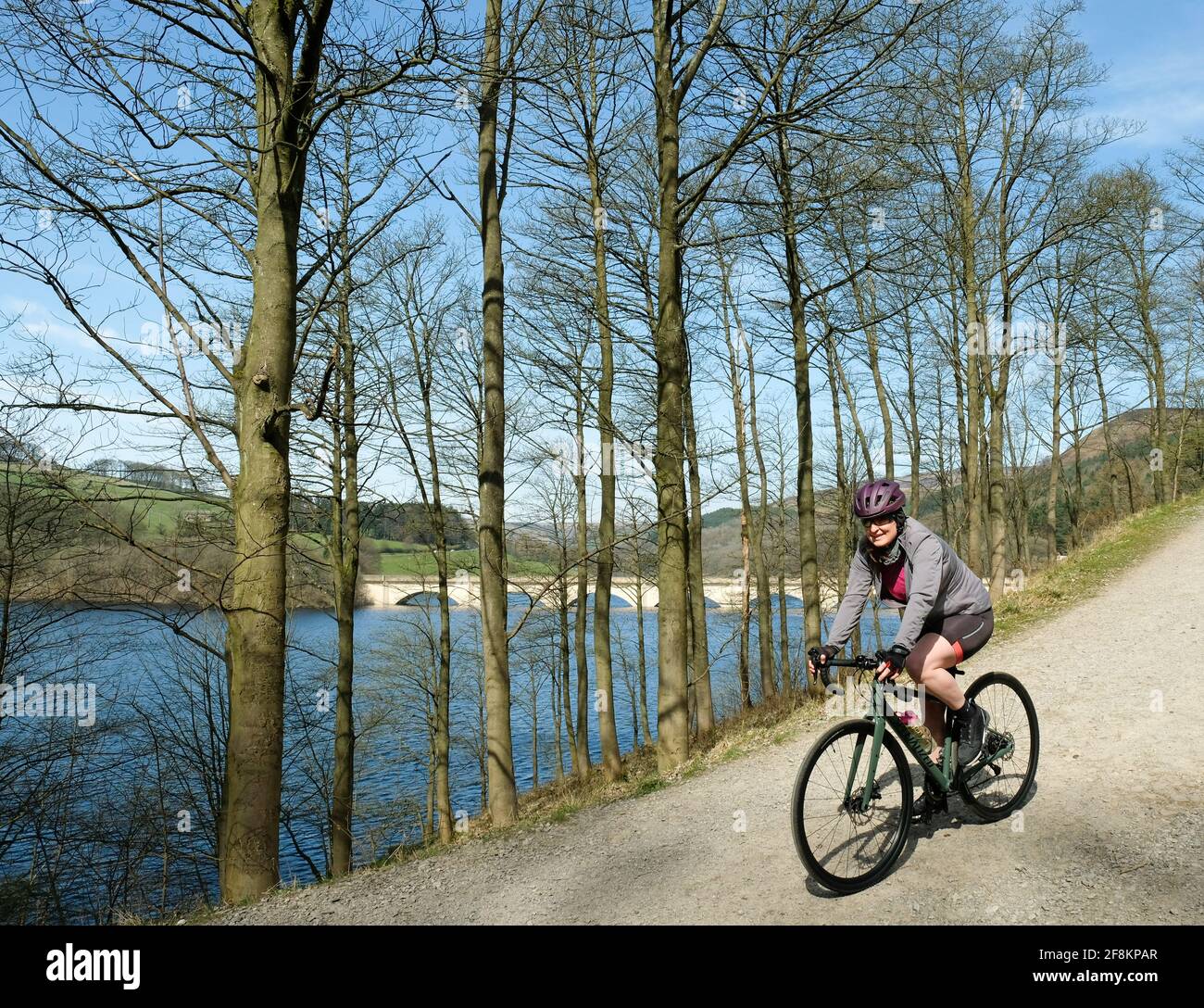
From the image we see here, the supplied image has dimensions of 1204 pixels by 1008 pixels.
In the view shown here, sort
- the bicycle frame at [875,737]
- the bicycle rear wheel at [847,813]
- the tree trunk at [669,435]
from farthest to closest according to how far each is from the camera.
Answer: the tree trunk at [669,435] → the bicycle frame at [875,737] → the bicycle rear wheel at [847,813]

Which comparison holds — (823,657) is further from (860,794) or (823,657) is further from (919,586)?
(860,794)

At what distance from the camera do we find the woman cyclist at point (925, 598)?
172 inches

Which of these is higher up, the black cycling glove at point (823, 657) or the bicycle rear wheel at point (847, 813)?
the black cycling glove at point (823, 657)

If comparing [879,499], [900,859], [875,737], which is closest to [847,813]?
[875,737]

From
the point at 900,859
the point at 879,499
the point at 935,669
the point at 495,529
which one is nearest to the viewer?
the point at 879,499

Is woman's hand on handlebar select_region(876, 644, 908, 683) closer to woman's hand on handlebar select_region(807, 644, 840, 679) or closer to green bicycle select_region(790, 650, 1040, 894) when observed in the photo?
green bicycle select_region(790, 650, 1040, 894)

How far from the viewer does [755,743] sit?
30.5ft

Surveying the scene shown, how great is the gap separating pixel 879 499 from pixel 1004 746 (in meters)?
1.99

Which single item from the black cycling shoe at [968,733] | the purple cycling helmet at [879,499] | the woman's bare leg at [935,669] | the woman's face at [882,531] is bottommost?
the black cycling shoe at [968,733]

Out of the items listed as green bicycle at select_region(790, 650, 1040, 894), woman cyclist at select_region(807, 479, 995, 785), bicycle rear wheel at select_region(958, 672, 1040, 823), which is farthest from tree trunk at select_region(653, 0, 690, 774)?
green bicycle at select_region(790, 650, 1040, 894)

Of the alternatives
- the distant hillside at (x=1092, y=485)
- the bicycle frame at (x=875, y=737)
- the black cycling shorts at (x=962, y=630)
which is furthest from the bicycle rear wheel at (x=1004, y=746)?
the distant hillside at (x=1092, y=485)

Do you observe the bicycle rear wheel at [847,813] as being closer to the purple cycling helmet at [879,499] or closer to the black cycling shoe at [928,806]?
the black cycling shoe at [928,806]

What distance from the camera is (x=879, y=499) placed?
14.5 ft
